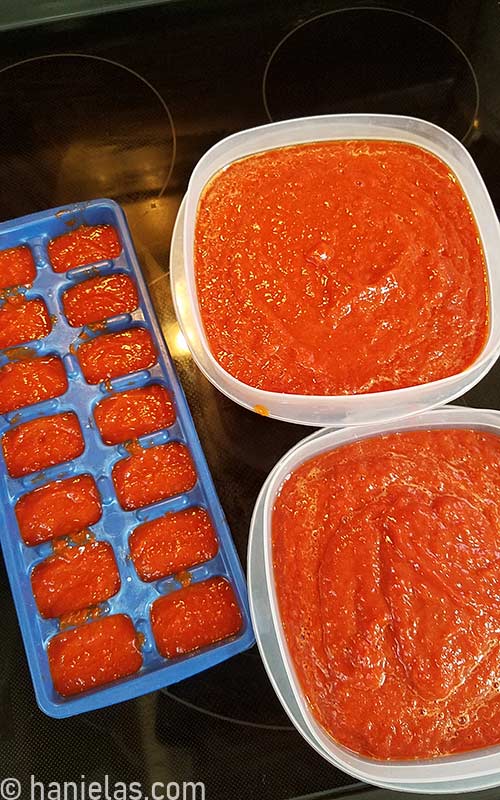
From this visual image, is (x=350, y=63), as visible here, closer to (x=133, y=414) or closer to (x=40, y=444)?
(x=133, y=414)

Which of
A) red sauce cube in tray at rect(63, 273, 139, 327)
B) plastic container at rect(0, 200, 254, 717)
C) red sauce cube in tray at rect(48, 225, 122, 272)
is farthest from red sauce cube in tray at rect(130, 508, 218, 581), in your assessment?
red sauce cube in tray at rect(48, 225, 122, 272)

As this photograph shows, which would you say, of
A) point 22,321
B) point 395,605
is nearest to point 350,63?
point 22,321

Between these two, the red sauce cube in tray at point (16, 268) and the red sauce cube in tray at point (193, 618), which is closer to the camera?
the red sauce cube in tray at point (193, 618)

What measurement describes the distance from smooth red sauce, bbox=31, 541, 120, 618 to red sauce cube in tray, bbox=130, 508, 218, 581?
50 mm

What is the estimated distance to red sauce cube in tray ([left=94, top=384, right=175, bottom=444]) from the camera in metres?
1.24

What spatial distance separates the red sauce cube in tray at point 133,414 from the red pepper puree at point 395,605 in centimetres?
28

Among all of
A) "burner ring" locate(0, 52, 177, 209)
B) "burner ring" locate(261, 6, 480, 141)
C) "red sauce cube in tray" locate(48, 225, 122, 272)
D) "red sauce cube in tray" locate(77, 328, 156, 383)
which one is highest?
"burner ring" locate(261, 6, 480, 141)

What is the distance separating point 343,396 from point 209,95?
2.63 feet

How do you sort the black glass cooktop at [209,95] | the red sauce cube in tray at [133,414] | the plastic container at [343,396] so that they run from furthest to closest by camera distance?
the black glass cooktop at [209,95] < the red sauce cube in tray at [133,414] < the plastic container at [343,396]

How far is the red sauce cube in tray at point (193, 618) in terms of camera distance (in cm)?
114

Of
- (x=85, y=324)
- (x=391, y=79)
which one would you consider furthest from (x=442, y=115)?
(x=85, y=324)

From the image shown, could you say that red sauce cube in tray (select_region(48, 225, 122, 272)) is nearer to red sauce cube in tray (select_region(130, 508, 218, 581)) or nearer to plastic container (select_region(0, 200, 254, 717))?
plastic container (select_region(0, 200, 254, 717))

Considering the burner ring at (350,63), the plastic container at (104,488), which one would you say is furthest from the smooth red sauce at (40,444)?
the burner ring at (350,63)

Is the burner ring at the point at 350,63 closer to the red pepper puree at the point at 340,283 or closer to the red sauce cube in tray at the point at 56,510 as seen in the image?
the red pepper puree at the point at 340,283
